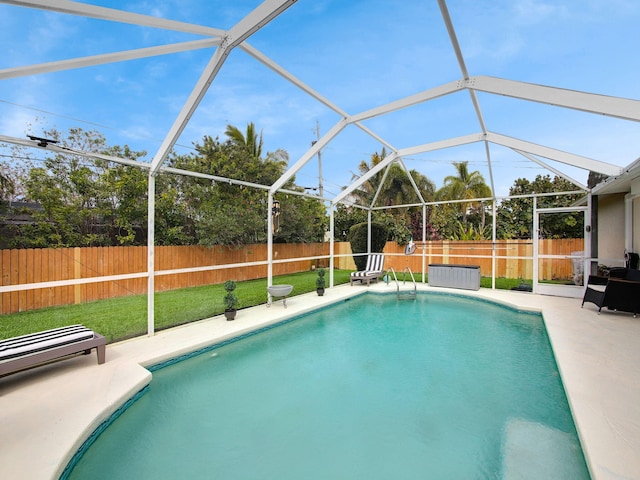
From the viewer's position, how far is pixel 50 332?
3.89m

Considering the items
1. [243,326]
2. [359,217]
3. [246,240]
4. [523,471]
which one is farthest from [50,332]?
[359,217]

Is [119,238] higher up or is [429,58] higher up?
[429,58]

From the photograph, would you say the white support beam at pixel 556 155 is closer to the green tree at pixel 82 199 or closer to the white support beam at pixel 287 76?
the white support beam at pixel 287 76

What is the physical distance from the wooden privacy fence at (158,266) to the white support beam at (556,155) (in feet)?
10.0

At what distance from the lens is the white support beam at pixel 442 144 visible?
7.47 meters

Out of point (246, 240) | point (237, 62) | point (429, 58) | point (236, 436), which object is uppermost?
point (237, 62)

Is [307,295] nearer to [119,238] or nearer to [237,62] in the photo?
[119,238]

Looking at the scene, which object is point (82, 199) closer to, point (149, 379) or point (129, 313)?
point (129, 313)

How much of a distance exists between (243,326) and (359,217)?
11.6 meters

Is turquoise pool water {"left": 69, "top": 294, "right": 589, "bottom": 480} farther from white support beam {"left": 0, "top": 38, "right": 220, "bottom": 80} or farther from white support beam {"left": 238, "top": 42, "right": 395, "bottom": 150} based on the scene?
white support beam {"left": 238, "top": 42, "right": 395, "bottom": 150}

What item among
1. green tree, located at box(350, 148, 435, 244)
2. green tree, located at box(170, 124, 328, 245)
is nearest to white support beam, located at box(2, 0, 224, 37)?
green tree, located at box(170, 124, 328, 245)

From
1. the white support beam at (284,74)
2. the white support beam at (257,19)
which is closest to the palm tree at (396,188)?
the white support beam at (284,74)

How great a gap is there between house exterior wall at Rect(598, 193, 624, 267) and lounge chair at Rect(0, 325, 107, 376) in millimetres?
11769

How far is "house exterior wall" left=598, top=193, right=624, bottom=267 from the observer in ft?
28.3
